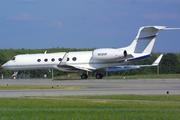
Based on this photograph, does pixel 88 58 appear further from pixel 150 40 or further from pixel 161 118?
pixel 161 118

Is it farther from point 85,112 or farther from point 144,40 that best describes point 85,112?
point 144,40

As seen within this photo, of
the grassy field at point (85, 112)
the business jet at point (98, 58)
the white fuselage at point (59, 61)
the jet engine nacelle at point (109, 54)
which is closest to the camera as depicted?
the grassy field at point (85, 112)

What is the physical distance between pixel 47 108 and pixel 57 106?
2.07 feet

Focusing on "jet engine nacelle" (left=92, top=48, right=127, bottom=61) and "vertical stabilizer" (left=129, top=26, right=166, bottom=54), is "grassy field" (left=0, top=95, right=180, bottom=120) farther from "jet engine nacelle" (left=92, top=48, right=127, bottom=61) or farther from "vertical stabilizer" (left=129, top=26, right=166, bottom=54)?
"vertical stabilizer" (left=129, top=26, right=166, bottom=54)

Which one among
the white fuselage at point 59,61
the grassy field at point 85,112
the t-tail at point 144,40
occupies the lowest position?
the grassy field at point 85,112

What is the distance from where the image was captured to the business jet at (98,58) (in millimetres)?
34312

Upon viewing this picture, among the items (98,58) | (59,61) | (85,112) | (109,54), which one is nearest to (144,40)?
(109,54)

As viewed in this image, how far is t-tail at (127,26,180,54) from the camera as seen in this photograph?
34056 mm

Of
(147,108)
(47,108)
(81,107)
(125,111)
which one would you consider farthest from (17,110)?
(147,108)

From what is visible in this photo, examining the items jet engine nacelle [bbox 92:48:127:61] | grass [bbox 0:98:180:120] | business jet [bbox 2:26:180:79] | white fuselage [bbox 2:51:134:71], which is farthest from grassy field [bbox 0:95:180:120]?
white fuselage [bbox 2:51:134:71]

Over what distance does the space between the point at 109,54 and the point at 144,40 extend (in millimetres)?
4960

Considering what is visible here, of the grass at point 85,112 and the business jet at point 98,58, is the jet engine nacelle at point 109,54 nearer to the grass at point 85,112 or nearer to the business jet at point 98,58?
the business jet at point 98,58

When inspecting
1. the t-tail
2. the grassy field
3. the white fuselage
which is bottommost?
the grassy field

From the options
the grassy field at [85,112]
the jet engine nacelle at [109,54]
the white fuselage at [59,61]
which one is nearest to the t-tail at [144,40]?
the jet engine nacelle at [109,54]
